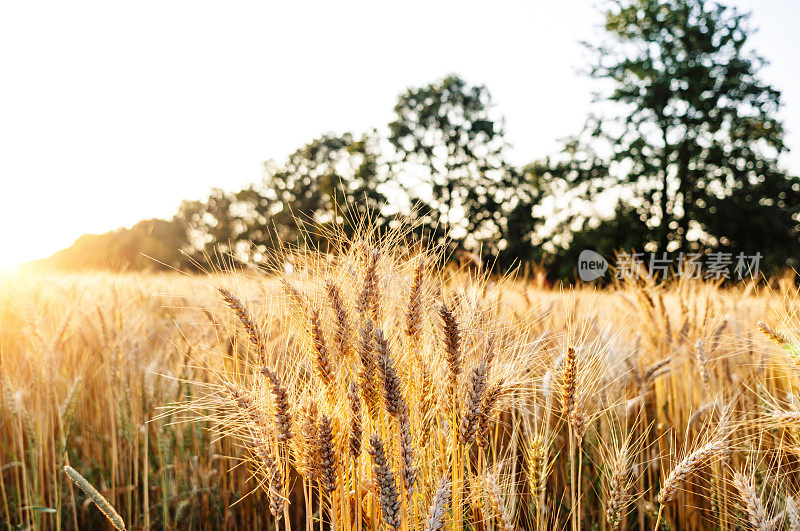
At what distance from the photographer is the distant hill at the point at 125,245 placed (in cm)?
3086

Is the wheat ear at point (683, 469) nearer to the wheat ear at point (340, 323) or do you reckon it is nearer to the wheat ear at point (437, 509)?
the wheat ear at point (437, 509)

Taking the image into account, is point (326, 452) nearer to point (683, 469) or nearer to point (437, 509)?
point (437, 509)

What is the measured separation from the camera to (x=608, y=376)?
2057 mm

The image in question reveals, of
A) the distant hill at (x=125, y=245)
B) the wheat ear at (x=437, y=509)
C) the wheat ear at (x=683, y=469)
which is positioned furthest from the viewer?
the distant hill at (x=125, y=245)

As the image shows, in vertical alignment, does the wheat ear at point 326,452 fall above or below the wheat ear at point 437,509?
above

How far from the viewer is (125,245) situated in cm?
3375

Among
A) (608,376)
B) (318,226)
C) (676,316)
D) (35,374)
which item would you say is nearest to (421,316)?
(318,226)

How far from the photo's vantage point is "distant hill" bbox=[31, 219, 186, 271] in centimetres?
3086

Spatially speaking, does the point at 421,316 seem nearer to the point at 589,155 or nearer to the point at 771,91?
the point at 589,155

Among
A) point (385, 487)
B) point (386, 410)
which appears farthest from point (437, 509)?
point (386, 410)

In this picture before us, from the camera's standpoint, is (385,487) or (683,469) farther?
(683,469)

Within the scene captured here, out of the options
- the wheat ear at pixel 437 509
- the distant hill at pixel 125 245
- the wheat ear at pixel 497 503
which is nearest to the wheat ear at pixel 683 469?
the wheat ear at pixel 497 503

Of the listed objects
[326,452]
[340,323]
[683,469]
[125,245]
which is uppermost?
[125,245]

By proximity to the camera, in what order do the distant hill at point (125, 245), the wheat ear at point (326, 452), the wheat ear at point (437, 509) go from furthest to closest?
the distant hill at point (125, 245) < the wheat ear at point (326, 452) < the wheat ear at point (437, 509)
